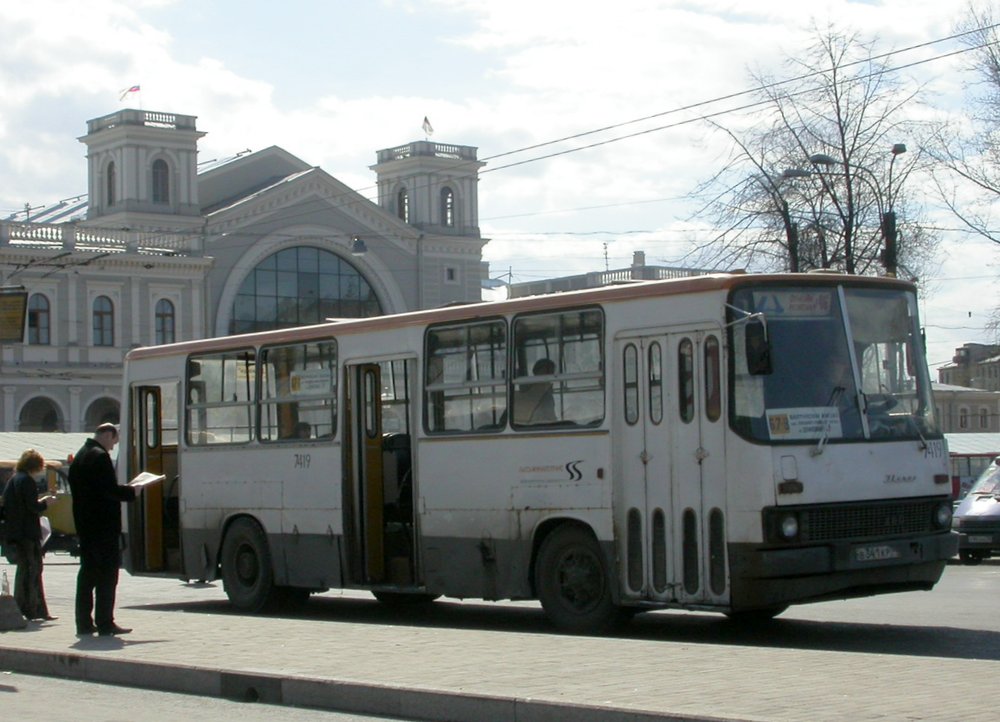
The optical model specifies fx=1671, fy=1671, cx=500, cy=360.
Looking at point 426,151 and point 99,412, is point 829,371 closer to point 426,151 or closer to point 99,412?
point 99,412

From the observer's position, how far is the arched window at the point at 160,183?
3231 inches

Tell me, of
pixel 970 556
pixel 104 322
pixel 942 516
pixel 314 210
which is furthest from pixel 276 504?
pixel 314 210

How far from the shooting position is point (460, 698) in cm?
953

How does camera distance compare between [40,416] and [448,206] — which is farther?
[448,206]

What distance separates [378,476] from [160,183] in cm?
6818

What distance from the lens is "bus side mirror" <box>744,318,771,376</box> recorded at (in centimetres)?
1248

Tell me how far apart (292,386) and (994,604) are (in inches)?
297

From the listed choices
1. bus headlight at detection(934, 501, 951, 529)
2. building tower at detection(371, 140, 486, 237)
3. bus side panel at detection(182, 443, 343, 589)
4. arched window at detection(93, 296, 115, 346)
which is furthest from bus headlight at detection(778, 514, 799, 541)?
building tower at detection(371, 140, 486, 237)

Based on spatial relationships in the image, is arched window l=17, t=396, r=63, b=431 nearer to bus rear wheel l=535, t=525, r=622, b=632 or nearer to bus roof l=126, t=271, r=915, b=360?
bus roof l=126, t=271, r=915, b=360

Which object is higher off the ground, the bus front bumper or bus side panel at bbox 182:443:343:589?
bus side panel at bbox 182:443:343:589

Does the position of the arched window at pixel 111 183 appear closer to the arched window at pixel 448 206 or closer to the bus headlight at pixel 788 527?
the arched window at pixel 448 206

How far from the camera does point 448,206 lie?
9388 centimetres

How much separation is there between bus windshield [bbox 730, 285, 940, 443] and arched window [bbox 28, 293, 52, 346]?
211ft

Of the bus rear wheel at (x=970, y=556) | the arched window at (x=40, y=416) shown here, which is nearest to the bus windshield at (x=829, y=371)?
the bus rear wheel at (x=970, y=556)
